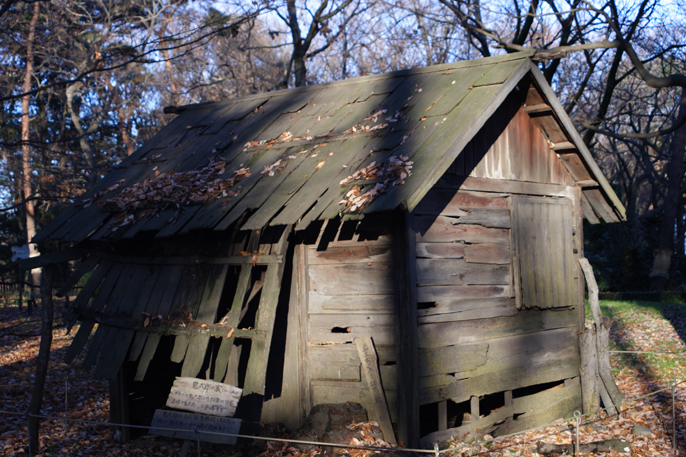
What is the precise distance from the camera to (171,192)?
29.2 feet

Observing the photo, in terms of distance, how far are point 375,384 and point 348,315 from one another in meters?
0.96

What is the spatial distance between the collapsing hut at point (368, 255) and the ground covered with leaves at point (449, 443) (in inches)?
21.1

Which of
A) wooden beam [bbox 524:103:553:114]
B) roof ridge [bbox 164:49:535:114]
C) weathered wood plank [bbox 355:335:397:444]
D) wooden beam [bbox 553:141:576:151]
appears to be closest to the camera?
weathered wood plank [bbox 355:335:397:444]

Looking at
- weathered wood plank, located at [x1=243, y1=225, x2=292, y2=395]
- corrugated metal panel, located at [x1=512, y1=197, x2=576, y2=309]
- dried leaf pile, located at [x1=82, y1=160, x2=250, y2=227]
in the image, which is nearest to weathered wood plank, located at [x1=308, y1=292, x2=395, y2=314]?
weathered wood plank, located at [x1=243, y1=225, x2=292, y2=395]

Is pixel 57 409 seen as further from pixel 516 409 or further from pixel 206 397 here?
pixel 516 409

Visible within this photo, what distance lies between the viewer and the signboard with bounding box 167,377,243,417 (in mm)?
6773

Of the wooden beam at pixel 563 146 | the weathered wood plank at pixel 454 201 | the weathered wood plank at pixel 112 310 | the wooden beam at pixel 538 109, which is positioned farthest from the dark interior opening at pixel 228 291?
the wooden beam at pixel 563 146

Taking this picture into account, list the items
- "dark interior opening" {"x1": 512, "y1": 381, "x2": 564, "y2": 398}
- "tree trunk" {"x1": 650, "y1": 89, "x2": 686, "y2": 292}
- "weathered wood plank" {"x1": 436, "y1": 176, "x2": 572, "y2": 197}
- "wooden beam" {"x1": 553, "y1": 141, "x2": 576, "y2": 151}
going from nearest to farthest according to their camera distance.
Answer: "weathered wood plank" {"x1": 436, "y1": 176, "x2": 572, "y2": 197}, "wooden beam" {"x1": 553, "y1": 141, "x2": 576, "y2": 151}, "dark interior opening" {"x1": 512, "y1": 381, "x2": 564, "y2": 398}, "tree trunk" {"x1": 650, "y1": 89, "x2": 686, "y2": 292}

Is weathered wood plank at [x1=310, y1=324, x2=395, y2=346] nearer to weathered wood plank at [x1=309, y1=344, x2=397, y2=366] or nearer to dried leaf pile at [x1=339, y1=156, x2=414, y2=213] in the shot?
weathered wood plank at [x1=309, y1=344, x2=397, y2=366]

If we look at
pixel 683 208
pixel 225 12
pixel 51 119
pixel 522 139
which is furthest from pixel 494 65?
pixel 683 208

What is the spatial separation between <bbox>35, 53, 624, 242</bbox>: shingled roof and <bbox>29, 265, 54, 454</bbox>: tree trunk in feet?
2.58

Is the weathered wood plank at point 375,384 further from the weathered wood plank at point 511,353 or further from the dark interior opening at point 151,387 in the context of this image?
the dark interior opening at point 151,387

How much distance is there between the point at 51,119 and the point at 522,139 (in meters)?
28.6

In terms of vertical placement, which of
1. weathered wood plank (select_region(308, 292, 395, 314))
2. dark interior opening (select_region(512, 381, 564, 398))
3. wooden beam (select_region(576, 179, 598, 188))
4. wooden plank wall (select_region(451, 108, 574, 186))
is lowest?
dark interior opening (select_region(512, 381, 564, 398))
